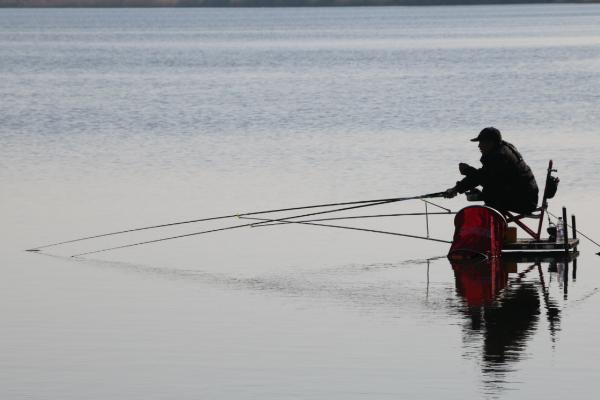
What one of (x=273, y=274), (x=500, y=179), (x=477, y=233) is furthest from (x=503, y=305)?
(x=273, y=274)

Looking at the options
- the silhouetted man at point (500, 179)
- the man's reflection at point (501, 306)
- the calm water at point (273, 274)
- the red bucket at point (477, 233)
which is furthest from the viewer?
the silhouetted man at point (500, 179)

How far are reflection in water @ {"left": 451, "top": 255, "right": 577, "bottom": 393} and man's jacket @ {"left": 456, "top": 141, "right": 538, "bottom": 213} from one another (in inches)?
21.2

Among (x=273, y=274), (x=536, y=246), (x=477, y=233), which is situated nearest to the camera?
(x=273, y=274)

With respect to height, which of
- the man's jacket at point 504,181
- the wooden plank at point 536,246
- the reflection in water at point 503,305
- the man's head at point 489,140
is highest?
the man's head at point 489,140

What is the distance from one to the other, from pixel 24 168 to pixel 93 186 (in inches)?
136

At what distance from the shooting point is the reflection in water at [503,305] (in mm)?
11734

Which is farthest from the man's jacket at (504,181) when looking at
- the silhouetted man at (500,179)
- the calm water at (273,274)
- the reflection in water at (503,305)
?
the calm water at (273,274)

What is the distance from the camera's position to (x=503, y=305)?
13.7m

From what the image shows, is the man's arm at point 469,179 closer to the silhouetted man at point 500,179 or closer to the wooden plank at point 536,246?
the silhouetted man at point 500,179

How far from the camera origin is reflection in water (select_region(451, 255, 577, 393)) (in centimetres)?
1173

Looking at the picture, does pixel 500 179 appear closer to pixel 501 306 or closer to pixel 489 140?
pixel 489 140

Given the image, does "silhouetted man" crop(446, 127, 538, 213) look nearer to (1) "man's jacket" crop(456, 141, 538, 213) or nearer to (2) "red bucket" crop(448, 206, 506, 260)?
(1) "man's jacket" crop(456, 141, 538, 213)

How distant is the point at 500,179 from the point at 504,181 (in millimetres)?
42

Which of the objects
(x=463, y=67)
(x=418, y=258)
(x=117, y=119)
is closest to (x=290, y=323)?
(x=418, y=258)
